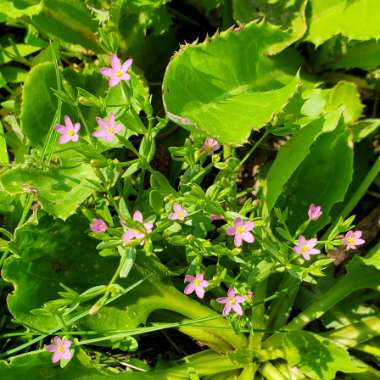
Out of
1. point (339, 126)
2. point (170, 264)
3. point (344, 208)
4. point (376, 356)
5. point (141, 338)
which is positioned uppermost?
point (339, 126)

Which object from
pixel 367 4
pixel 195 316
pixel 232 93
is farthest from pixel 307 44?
pixel 195 316

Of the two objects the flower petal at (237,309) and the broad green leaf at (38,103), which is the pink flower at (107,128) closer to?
the broad green leaf at (38,103)

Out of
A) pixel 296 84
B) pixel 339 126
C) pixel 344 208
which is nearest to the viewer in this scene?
pixel 296 84

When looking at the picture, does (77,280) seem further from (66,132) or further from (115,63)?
(115,63)

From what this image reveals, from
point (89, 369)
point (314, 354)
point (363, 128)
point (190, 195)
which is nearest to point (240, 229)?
point (190, 195)

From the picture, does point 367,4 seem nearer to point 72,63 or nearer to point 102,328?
point 72,63

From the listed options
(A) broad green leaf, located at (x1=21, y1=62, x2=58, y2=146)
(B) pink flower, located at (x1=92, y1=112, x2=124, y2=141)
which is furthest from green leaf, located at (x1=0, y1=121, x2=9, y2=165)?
(B) pink flower, located at (x1=92, y1=112, x2=124, y2=141)
